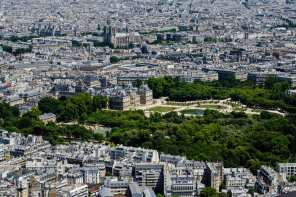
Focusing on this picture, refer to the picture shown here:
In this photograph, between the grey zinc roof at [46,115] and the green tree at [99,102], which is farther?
the green tree at [99,102]

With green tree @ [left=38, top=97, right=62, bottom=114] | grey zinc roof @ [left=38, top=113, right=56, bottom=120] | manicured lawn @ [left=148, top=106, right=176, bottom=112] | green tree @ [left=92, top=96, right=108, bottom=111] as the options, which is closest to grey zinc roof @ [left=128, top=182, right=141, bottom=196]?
grey zinc roof @ [left=38, top=113, right=56, bottom=120]

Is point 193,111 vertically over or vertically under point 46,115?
under

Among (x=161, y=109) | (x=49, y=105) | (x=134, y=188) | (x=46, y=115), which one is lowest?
(x=161, y=109)

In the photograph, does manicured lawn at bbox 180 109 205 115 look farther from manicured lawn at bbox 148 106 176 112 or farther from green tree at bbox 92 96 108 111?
green tree at bbox 92 96 108 111

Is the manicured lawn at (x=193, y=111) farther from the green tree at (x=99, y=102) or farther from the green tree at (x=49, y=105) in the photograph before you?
the green tree at (x=49, y=105)

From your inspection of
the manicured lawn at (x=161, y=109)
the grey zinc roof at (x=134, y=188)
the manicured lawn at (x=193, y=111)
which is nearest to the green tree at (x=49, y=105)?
the manicured lawn at (x=161, y=109)

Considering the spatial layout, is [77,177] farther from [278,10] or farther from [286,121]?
[278,10]

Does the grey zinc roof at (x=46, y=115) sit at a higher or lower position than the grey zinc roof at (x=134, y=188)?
lower

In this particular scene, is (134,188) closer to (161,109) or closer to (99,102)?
(99,102)

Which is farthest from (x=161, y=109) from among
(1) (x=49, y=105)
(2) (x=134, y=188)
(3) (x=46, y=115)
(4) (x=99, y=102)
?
(2) (x=134, y=188)

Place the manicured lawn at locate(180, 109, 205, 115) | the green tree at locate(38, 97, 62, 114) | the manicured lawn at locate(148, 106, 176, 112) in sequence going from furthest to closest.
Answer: the manicured lawn at locate(148, 106, 176, 112)
the manicured lawn at locate(180, 109, 205, 115)
the green tree at locate(38, 97, 62, 114)

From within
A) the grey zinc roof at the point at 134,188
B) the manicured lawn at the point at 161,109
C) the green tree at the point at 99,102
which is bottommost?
the manicured lawn at the point at 161,109
